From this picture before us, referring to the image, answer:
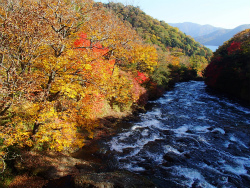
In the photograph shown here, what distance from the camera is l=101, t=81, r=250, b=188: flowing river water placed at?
32.6 ft

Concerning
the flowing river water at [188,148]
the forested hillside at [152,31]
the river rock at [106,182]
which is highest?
the forested hillside at [152,31]

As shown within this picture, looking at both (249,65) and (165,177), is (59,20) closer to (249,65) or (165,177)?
(165,177)

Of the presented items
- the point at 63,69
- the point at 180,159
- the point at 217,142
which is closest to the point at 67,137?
the point at 63,69

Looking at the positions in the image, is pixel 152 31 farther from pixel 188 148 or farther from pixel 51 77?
pixel 51 77

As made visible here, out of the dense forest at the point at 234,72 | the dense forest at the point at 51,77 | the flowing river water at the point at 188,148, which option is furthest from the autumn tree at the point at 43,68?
the dense forest at the point at 234,72

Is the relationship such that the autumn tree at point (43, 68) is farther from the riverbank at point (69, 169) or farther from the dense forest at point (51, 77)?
the riverbank at point (69, 169)

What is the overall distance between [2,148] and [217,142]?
17464 mm

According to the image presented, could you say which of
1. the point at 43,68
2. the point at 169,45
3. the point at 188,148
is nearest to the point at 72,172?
the point at 43,68

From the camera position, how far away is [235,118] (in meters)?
20.3

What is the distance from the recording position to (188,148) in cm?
Result: 1330

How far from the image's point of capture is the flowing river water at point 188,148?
32.6 feet

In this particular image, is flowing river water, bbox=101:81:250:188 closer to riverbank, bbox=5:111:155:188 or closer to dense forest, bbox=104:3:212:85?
riverbank, bbox=5:111:155:188

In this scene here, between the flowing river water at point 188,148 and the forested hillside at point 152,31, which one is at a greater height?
the forested hillside at point 152,31

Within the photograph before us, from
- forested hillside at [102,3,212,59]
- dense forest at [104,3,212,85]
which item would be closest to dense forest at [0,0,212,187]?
dense forest at [104,3,212,85]
